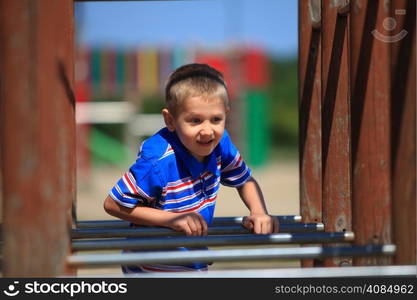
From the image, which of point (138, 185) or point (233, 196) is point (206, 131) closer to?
point (138, 185)

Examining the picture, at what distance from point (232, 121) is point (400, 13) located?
13.7 m

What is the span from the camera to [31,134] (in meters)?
1.33

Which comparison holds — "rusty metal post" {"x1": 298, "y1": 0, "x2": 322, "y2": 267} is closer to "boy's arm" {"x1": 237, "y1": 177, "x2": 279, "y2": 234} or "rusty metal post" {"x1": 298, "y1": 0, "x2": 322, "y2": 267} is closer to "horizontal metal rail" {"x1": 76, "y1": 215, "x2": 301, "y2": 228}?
"horizontal metal rail" {"x1": 76, "y1": 215, "x2": 301, "y2": 228}

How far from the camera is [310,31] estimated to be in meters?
2.45

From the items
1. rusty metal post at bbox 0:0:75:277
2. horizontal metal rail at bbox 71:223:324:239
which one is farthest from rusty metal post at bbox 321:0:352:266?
rusty metal post at bbox 0:0:75:277

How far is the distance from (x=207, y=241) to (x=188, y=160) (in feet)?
1.84

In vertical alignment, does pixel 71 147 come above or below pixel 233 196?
above

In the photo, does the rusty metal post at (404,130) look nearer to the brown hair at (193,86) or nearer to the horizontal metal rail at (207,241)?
the horizontal metal rail at (207,241)

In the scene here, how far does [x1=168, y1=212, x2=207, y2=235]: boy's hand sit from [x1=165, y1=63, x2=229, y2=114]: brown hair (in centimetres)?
38

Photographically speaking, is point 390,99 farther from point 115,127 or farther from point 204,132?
point 115,127

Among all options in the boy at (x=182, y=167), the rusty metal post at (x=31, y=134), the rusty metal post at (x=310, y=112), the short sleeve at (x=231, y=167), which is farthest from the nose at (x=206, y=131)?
the rusty metal post at (x=31, y=134)

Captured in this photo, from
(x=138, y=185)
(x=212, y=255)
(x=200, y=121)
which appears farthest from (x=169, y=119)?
(x=212, y=255)

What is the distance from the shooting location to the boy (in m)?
2.01

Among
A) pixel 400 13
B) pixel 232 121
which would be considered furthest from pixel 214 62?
pixel 400 13
